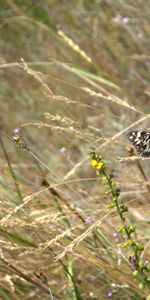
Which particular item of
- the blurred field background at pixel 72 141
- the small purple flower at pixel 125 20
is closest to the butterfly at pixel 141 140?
the blurred field background at pixel 72 141

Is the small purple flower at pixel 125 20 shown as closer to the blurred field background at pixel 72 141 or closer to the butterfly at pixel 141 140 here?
the blurred field background at pixel 72 141

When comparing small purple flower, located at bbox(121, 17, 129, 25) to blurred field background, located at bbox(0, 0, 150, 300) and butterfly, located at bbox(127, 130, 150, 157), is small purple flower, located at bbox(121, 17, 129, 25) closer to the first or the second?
blurred field background, located at bbox(0, 0, 150, 300)

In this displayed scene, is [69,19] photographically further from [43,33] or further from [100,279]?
[100,279]

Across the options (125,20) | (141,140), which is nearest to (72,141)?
(125,20)

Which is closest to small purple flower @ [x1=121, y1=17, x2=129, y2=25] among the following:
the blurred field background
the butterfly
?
the blurred field background

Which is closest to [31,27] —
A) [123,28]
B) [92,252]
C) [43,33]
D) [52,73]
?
[43,33]

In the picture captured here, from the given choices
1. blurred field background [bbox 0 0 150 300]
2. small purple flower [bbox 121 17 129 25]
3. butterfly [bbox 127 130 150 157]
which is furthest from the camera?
small purple flower [bbox 121 17 129 25]
